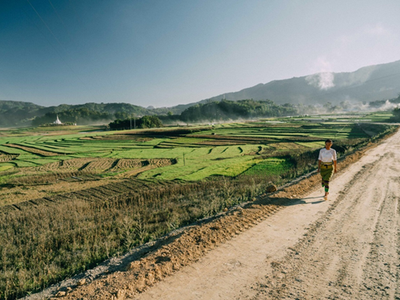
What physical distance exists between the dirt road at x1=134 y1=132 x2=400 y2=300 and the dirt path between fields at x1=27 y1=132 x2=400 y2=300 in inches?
0.7

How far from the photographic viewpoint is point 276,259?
188 inches

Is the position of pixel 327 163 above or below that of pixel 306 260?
above

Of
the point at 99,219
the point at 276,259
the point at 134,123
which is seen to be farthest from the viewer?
the point at 134,123

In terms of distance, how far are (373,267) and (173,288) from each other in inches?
159

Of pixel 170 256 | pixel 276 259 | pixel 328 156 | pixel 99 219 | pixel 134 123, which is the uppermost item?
pixel 134 123

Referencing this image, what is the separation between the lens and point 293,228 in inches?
241

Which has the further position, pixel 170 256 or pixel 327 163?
pixel 327 163

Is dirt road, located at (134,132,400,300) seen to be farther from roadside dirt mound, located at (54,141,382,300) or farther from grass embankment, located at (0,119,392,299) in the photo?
grass embankment, located at (0,119,392,299)

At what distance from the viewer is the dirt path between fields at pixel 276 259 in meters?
3.89

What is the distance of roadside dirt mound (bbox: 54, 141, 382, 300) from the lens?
13.0ft

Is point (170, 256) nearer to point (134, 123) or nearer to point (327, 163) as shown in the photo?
point (327, 163)

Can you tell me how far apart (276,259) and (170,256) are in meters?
2.36

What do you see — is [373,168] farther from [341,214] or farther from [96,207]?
[96,207]

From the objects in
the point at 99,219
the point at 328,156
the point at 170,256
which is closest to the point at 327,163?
the point at 328,156
